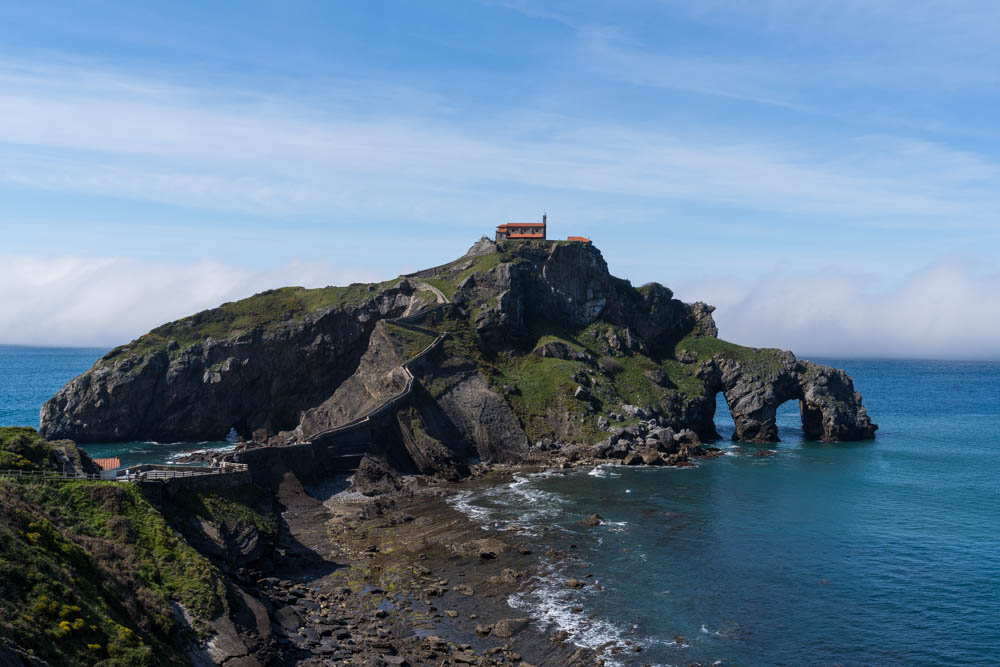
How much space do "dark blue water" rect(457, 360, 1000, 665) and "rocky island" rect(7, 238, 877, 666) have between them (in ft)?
22.0

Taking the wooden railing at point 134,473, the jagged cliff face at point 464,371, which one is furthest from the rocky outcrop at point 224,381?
the wooden railing at point 134,473

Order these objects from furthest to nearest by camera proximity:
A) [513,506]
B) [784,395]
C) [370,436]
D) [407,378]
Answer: [784,395], [407,378], [370,436], [513,506]

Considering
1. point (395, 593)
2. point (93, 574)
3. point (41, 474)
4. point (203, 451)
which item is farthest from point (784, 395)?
point (93, 574)

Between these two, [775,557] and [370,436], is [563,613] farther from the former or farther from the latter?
[370,436]

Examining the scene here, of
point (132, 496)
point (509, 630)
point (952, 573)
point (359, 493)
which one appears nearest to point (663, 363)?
point (359, 493)

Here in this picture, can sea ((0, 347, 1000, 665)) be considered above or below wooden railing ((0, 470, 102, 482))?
below

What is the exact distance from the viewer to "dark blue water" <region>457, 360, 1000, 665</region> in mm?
51625

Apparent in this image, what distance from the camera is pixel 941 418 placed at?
178 meters

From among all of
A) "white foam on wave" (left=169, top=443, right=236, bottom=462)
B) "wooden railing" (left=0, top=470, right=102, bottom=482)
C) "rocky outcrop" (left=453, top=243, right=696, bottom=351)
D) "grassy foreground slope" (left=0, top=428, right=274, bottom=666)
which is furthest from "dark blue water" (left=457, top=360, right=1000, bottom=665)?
"white foam on wave" (left=169, top=443, right=236, bottom=462)

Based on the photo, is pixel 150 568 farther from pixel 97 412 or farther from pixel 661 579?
pixel 97 412

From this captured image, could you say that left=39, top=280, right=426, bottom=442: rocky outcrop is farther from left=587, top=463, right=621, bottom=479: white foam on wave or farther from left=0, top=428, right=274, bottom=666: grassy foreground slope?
left=0, top=428, right=274, bottom=666: grassy foreground slope

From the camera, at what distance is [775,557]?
6938 cm

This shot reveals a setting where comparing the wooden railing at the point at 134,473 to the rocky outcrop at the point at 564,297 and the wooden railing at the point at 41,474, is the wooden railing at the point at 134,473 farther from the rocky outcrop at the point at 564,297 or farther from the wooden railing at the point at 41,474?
the rocky outcrop at the point at 564,297

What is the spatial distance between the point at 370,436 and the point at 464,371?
87.0ft
